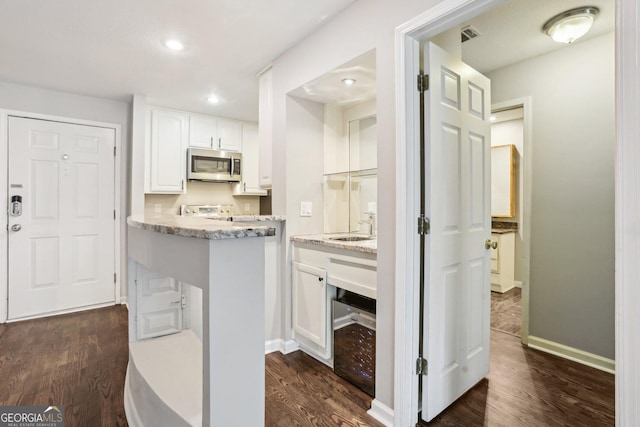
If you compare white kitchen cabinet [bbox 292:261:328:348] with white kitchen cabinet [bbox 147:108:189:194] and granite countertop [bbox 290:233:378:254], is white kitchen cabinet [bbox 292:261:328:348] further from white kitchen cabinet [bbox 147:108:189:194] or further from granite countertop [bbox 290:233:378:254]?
white kitchen cabinet [bbox 147:108:189:194]

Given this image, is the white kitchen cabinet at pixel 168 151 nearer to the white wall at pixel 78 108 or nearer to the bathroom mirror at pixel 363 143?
the white wall at pixel 78 108

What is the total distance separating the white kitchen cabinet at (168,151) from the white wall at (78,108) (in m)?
0.29

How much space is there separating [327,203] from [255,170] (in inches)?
84.5

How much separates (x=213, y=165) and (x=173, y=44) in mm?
1940

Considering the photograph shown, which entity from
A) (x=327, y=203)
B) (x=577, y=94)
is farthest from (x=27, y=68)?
(x=577, y=94)

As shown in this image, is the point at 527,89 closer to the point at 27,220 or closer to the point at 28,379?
the point at 28,379

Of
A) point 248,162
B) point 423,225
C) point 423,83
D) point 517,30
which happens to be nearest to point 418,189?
point 423,225

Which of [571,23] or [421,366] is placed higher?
[571,23]

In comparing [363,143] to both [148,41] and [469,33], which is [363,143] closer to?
[469,33]

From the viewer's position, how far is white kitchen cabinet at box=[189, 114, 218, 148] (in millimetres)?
4090

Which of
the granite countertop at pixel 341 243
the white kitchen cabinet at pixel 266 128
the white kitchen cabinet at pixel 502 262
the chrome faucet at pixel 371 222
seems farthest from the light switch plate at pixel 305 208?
the white kitchen cabinet at pixel 502 262

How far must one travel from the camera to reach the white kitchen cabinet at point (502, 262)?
4.11 metres

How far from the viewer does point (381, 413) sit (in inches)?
67.5

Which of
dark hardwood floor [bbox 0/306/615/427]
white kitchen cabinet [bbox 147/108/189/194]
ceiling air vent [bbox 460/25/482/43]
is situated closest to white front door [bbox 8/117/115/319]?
white kitchen cabinet [bbox 147/108/189/194]
